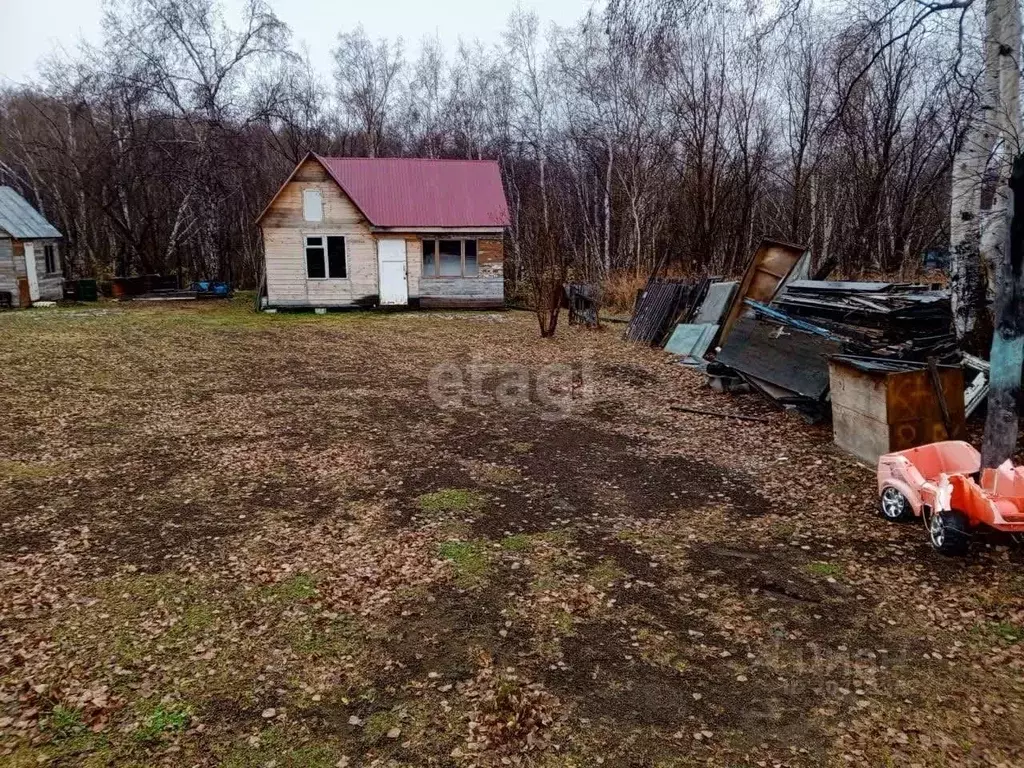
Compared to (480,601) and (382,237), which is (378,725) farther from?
(382,237)

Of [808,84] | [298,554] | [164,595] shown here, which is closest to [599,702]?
[298,554]

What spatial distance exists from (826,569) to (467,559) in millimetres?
2836

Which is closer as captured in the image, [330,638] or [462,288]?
[330,638]

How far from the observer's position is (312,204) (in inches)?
849

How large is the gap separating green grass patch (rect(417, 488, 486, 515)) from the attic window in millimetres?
16944

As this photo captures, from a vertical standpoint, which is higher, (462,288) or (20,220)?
(20,220)

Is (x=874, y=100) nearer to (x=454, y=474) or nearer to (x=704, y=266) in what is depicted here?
Answer: (x=704, y=266)

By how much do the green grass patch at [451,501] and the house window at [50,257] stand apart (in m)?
23.2

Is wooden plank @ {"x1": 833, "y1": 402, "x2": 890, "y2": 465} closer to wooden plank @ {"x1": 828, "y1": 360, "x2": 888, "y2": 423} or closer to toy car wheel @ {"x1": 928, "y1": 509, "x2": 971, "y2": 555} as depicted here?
wooden plank @ {"x1": 828, "y1": 360, "x2": 888, "y2": 423}

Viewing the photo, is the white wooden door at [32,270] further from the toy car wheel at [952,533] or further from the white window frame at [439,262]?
the toy car wheel at [952,533]

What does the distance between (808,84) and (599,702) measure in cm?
2469

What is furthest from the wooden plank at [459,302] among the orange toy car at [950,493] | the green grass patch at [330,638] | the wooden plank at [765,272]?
the green grass patch at [330,638]

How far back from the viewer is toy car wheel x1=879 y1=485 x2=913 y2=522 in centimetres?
593

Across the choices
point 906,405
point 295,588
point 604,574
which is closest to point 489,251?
point 906,405
